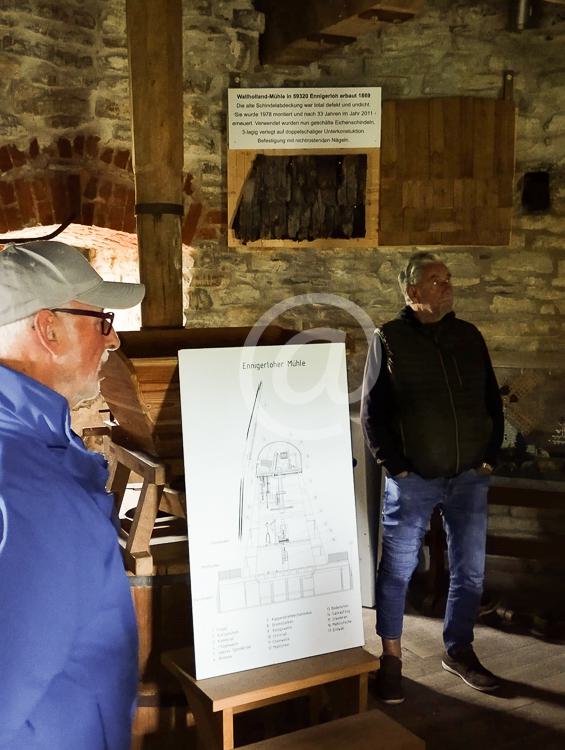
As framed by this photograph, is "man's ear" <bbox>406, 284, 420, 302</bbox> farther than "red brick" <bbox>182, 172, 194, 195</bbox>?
No

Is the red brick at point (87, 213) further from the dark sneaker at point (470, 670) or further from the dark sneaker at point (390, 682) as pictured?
the dark sneaker at point (470, 670)

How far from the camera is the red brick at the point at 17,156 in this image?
3.75 m

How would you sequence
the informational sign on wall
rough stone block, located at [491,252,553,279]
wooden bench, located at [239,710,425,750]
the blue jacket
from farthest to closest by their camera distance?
rough stone block, located at [491,252,553,279], the informational sign on wall, wooden bench, located at [239,710,425,750], the blue jacket

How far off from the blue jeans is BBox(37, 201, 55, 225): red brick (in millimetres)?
2226

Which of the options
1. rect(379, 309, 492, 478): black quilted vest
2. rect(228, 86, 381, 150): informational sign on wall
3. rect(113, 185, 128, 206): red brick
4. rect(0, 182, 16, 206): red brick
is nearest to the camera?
rect(379, 309, 492, 478): black quilted vest

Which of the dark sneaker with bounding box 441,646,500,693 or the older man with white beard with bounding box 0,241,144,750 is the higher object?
the older man with white beard with bounding box 0,241,144,750

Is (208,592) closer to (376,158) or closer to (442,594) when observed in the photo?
(442,594)

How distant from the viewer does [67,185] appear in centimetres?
388

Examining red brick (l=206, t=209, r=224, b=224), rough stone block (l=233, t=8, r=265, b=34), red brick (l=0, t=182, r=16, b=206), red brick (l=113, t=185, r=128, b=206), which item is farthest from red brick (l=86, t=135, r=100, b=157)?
rough stone block (l=233, t=8, r=265, b=34)

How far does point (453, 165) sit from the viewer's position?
4.10 meters

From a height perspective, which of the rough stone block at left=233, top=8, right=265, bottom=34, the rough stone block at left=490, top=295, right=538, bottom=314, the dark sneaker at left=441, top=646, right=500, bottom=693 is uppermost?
the rough stone block at left=233, top=8, right=265, bottom=34

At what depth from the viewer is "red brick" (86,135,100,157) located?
3924 millimetres

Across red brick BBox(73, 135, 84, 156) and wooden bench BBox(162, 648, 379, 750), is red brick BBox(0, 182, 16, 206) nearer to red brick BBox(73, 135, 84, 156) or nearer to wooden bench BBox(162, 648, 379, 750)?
red brick BBox(73, 135, 84, 156)

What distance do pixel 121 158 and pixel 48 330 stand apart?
2871 mm
